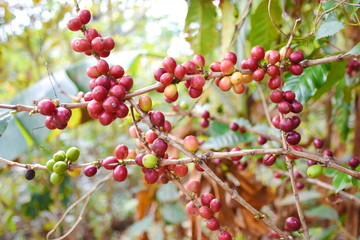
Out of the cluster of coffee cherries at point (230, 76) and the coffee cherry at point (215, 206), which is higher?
the cluster of coffee cherries at point (230, 76)

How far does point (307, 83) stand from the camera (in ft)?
2.11

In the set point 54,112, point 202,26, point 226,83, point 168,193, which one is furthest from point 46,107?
point 168,193

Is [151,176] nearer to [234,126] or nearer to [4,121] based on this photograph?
[4,121]

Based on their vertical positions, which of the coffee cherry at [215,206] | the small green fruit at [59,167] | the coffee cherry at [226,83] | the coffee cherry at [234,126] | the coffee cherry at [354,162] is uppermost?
the coffee cherry at [226,83]

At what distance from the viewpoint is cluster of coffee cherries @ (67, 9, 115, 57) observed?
18.6 inches

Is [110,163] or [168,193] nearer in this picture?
[110,163]

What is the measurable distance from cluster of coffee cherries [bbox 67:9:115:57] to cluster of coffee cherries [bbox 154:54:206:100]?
0.08 m

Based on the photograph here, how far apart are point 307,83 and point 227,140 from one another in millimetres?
265

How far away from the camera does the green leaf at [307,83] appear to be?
63 cm

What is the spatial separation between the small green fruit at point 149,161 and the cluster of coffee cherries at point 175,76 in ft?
0.32

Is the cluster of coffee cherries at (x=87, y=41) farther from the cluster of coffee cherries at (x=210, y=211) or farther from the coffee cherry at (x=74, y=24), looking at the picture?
the cluster of coffee cherries at (x=210, y=211)

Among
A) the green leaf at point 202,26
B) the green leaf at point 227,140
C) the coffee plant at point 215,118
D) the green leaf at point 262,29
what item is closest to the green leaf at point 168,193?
the coffee plant at point 215,118

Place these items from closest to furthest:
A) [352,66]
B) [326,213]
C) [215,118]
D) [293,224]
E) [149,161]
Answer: [149,161], [293,224], [352,66], [215,118], [326,213]

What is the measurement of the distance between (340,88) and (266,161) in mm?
453
